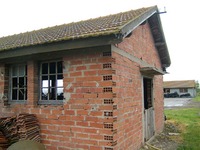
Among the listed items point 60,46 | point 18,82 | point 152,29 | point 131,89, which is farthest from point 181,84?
point 60,46

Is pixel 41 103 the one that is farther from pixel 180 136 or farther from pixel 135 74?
pixel 180 136

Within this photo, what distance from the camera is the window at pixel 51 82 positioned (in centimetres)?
619

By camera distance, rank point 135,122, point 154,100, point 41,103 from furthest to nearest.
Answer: point 154,100, point 135,122, point 41,103

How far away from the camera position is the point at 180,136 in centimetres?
1010

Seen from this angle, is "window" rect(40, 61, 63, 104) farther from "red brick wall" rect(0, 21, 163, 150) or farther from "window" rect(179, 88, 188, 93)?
"window" rect(179, 88, 188, 93)

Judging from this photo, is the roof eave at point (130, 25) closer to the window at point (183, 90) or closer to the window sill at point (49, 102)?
the window sill at point (49, 102)

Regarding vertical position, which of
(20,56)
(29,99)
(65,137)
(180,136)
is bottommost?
(180,136)

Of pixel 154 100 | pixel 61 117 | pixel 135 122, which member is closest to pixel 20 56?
pixel 61 117

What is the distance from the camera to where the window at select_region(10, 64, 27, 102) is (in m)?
6.86

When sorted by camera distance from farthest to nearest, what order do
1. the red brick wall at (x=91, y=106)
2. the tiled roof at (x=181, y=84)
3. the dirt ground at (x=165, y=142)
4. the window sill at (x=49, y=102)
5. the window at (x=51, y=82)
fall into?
the tiled roof at (x=181, y=84)
the dirt ground at (x=165, y=142)
the window at (x=51, y=82)
the window sill at (x=49, y=102)
the red brick wall at (x=91, y=106)

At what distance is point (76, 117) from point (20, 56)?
258 centimetres

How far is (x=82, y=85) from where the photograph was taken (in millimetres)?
5648

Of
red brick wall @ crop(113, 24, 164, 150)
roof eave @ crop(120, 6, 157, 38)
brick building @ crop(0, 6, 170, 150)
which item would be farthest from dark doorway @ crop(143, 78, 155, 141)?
roof eave @ crop(120, 6, 157, 38)

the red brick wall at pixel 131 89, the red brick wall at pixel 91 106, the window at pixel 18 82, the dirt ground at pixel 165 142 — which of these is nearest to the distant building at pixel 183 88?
the dirt ground at pixel 165 142
